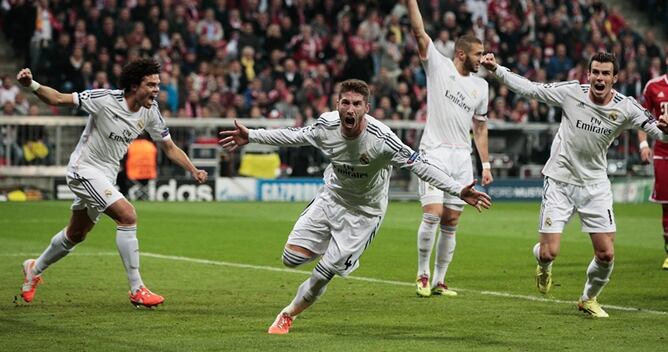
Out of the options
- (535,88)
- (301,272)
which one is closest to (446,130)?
(535,88)

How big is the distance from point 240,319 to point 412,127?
60.4 ft

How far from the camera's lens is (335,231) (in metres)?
10.3

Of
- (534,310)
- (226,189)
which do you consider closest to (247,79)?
(226,189)

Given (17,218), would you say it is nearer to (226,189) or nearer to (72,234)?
(226,189)

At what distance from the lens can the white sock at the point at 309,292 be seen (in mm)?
10023

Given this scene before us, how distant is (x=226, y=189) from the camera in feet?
90.4

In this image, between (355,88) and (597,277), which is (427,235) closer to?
(597,277)

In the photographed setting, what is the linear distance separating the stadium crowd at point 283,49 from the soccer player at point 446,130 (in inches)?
560

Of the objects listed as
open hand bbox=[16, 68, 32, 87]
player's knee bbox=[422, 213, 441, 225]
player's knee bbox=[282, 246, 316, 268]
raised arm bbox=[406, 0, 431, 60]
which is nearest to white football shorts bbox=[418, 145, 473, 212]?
player's knee bbox=[422, 213, 441, 225]

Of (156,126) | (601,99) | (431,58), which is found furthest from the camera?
(431,58)

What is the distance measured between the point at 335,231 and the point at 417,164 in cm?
99

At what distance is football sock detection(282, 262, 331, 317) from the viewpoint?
10016 mm

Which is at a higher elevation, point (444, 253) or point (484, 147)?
point (484, 147)

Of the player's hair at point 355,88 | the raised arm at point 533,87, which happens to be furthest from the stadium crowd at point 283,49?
the player's hair at point 355,88
